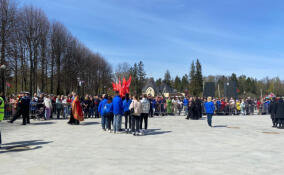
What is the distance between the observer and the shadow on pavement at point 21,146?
25.9ft

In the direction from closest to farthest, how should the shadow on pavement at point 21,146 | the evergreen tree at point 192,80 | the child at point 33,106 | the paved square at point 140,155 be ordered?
the paved square at point 140,155 < the shadow on pavement at point 21,146 < the child at point 33,106 < the evergreen tree at point 192,80

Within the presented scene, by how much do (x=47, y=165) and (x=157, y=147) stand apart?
3.67 m

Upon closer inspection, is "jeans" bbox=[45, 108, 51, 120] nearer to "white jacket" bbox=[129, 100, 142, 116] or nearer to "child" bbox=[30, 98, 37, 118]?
"child" bbox=[30, 98, 37, 118]

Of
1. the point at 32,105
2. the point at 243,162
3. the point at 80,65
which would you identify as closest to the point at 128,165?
the point at 243,162

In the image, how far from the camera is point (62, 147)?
827 centimetres

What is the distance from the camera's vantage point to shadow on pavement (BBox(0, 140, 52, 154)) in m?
7.89

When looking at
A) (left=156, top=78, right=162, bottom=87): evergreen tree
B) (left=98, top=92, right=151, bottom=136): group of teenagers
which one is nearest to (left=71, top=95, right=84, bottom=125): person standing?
(left=98, top=92, right=151, bottom=136): group of teenagers

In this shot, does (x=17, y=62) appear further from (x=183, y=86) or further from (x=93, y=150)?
(x=183, y=86)

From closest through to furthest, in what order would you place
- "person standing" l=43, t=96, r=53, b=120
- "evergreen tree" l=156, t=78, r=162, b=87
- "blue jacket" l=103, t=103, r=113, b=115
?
"blue jacket" l=103, t=103, r=113, b=115 < "person standing" l=43, t=96, r=53, b=120 < "evergreen tree" l=156, t=78, r=162, b=87

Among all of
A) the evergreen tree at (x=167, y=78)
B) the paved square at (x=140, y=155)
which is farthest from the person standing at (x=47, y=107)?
the evergreen tree at (x=167, y=78)

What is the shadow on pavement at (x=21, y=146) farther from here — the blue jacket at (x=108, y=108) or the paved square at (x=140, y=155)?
the blue jacket at (x=108, y=108)

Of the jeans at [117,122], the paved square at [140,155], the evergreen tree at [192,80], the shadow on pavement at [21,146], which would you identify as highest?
the evergreen tree at [192,80]

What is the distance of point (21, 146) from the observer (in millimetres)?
8430

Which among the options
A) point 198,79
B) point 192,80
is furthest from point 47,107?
point 198,79
